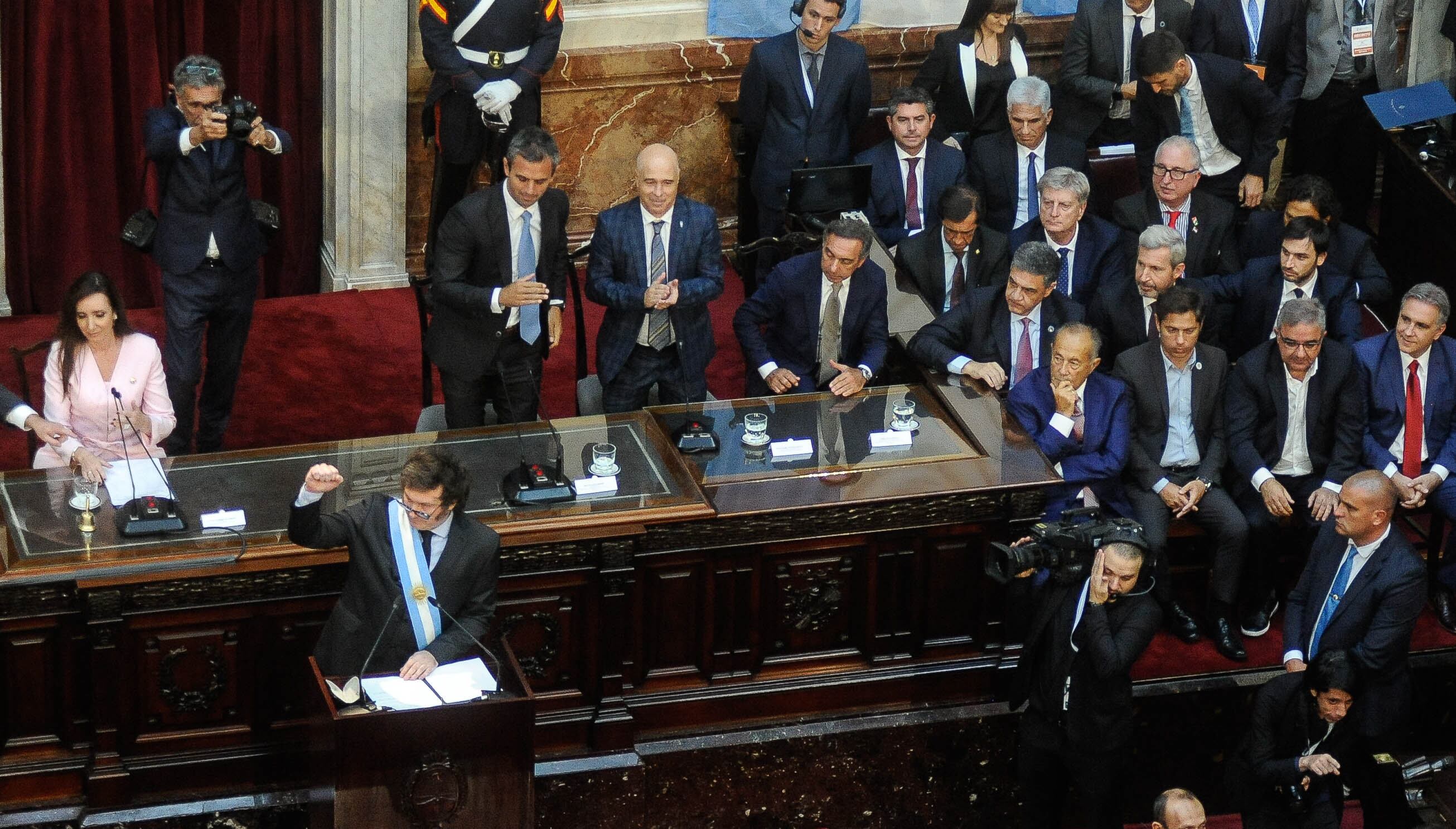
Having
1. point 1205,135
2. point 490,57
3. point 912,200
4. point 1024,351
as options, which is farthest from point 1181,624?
point 490,57

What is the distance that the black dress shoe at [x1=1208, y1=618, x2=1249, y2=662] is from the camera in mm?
6188

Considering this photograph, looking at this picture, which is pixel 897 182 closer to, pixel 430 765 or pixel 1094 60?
pixel 1094 60

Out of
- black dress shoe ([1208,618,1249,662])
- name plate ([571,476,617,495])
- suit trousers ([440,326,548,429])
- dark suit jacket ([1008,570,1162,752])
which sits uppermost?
suit trousers ([440,326,548,429])

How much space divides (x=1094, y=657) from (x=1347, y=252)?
2.36m

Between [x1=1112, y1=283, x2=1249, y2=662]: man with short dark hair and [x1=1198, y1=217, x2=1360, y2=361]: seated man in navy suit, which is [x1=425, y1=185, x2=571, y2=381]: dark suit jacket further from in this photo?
[x1=1198, y1=217, x2=1360, y2=361]: seated man in navy suit

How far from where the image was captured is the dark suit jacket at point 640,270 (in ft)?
20.5

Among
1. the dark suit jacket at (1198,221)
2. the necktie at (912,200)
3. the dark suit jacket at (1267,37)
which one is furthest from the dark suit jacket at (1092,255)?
the dark suit jacket at (1267,37)

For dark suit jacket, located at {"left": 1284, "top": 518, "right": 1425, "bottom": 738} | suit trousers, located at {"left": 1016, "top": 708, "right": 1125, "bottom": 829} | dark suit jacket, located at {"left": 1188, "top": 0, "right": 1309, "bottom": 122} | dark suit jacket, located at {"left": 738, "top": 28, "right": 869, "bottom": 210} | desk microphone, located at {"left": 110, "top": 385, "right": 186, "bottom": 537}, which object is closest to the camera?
desk microphone, located at {"left": 110, "top": 385, "right": 186, "bottom": 537}

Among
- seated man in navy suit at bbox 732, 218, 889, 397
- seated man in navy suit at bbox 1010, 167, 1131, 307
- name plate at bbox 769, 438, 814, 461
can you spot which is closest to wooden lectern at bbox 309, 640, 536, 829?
name plate at bbox 769, 438, 814, 461

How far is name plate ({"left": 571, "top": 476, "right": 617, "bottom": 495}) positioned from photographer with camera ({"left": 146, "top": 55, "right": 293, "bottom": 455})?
1612 millimetres

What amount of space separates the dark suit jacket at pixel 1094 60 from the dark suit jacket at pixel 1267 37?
0.32ft

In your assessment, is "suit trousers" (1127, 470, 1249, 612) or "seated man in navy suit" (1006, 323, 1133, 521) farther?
"suit trousers" (1127, 470, 1249, 612)

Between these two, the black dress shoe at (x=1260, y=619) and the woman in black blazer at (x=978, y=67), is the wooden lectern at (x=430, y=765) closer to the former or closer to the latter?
the black dress shoe at (x=1260, y=619)

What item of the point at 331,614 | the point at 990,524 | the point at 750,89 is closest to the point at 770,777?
the point at 990,524
